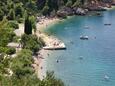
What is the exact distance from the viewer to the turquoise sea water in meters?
63.2

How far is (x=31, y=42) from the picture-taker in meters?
77.2

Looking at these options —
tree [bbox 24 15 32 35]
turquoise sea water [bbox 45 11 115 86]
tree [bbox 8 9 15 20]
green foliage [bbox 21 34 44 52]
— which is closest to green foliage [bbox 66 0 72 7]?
turquoise sea water [bbox 45 11 115 86]

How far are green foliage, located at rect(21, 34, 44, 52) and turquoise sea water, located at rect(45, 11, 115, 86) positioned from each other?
323 centimetres

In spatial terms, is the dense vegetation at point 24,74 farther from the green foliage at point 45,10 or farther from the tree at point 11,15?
the green foliage at point 45,10

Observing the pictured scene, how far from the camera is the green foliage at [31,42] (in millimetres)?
75688

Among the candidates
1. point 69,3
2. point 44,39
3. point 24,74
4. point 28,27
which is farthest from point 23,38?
point 69,3

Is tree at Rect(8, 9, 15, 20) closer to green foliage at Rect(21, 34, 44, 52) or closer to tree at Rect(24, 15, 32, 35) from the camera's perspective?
tree at Rect(24, 15, 32, 35)

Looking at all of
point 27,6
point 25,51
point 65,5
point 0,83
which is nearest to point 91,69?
point 25,51

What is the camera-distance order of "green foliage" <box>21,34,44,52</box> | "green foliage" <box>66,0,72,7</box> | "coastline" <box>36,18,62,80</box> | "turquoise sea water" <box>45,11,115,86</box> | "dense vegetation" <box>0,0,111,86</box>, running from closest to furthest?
1. "dense vegetation" <box>0,0,111,86</box>
2. "turquoise sea water" <box>45,11,115,86</box>
3. "coastline" <box>36,18,62,80</box>
4. "green foliage" <box>21,34,44,52</box>
5. "green foliage" <box>66,0,72,7</box>

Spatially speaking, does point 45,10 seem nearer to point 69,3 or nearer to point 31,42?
point 69,3

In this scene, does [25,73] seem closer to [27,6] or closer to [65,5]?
[27,6]

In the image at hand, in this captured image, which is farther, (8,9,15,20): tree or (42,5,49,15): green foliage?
(42,5,49,15): green foliage

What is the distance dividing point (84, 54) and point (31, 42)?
10.5 metres

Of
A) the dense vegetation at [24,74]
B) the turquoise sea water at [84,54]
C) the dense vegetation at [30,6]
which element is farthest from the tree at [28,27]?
the dense vegetation at [30,6]
